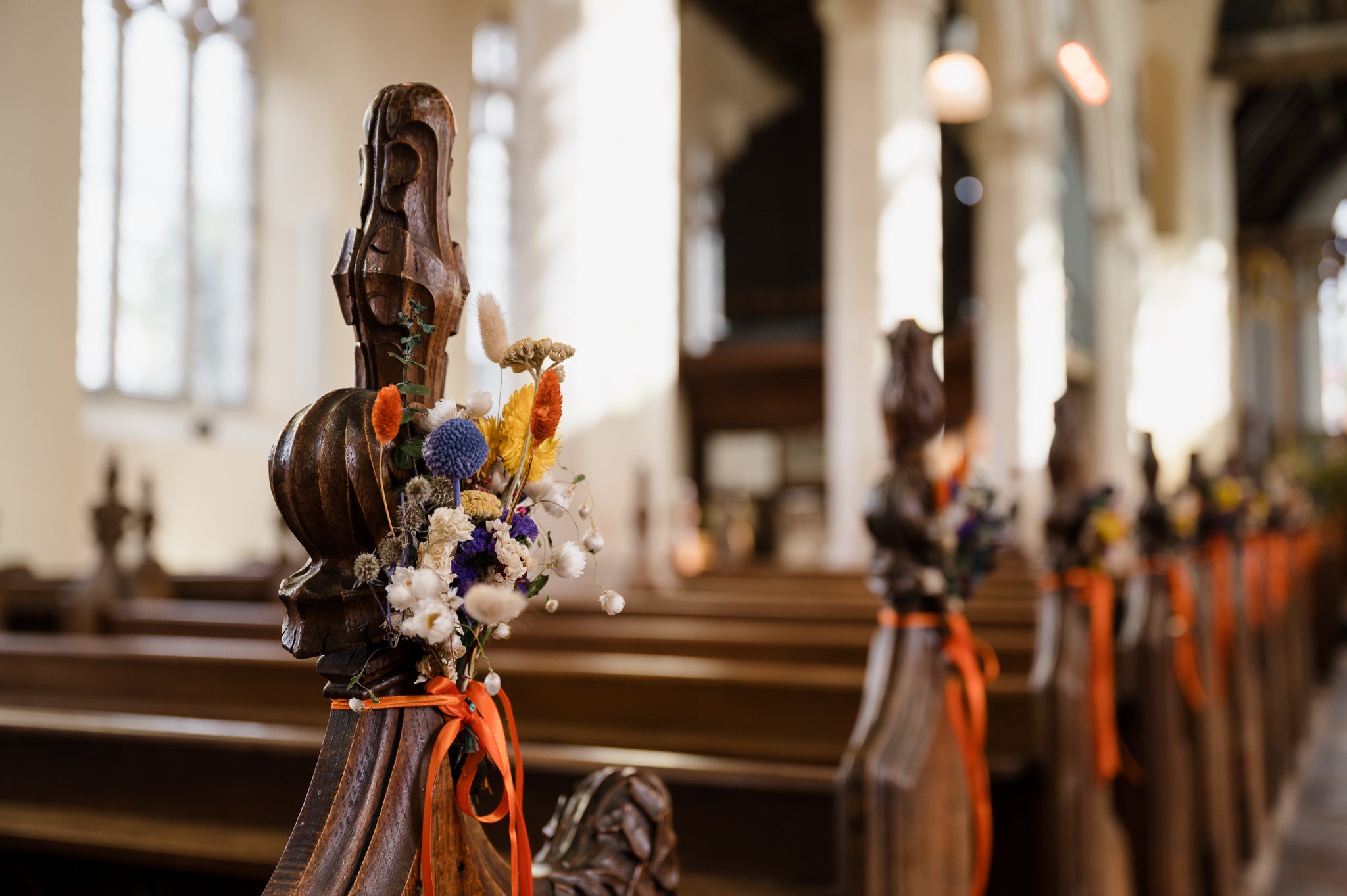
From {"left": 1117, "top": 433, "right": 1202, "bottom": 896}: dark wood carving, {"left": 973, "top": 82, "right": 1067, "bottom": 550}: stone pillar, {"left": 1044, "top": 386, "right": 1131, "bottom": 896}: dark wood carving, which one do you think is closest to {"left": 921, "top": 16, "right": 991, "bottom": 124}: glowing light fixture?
{"left": 973, "top": 82, "right": 1067, "bottom": 550}: stone pillar

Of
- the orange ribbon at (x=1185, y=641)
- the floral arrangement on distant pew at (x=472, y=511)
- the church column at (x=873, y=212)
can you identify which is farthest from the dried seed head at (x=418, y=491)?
the church column at (x=873, y=212)

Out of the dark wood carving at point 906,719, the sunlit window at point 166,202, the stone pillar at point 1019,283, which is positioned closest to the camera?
the dark wood carving at point 906,719

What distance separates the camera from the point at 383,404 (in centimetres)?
81

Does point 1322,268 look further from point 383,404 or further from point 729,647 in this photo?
point 383,404

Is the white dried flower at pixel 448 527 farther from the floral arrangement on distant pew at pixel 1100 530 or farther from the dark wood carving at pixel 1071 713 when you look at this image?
the floral arrangement on distant pew at pixel 1100 530

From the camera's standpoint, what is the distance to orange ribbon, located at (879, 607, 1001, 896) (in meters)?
1.86

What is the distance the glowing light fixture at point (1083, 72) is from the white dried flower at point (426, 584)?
9.82m

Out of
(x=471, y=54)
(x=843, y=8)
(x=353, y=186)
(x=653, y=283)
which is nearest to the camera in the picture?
(x=653, y=283)

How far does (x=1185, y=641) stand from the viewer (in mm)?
3680

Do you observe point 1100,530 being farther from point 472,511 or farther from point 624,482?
point 624,482

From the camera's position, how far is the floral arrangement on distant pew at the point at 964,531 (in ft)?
6.22

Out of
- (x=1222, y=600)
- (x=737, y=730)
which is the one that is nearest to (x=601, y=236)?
(x=1222, y=600)

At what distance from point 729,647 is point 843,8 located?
17.9 ft

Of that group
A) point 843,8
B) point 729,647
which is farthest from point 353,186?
point 729,647
